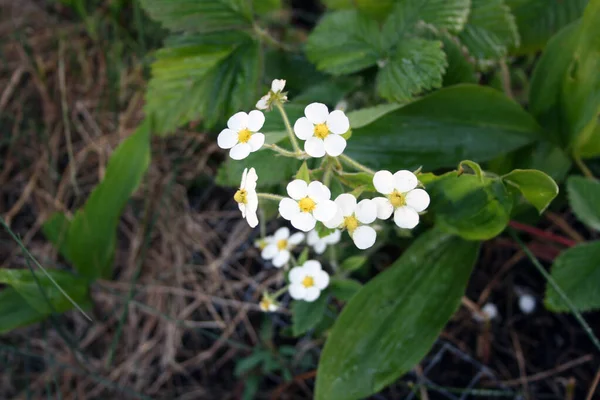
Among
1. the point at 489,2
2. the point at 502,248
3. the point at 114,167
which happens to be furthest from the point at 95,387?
the point at 489,2

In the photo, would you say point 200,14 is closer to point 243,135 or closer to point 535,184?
point 243,135

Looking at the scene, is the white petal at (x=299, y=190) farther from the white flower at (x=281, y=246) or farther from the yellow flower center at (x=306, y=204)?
the white flower at (x=281, y=246)

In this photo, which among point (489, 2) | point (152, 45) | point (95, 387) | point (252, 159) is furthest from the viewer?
point (152, 45)

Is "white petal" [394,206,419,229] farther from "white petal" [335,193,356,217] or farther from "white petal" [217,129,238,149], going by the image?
"white petal" [217,129,238,149]

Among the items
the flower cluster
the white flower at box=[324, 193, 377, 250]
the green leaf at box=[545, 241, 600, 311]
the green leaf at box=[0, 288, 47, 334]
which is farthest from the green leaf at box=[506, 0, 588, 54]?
the green leaf at box=[0, 288, 47, 334]

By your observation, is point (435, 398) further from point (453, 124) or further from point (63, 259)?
point (63, 259)

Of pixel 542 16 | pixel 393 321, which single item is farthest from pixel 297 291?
pixel 542 16

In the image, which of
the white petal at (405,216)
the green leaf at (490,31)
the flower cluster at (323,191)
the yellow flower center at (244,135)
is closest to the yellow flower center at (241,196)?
the flower cluster at (323,191)
